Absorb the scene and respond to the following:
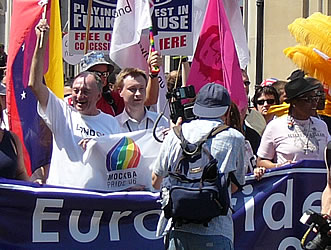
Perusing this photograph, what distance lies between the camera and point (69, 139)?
594 cm

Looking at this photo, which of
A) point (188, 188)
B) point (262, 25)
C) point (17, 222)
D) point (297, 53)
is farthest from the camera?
point (262, 25)

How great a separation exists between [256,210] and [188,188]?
5.35ft

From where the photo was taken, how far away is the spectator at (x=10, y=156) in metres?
5.57

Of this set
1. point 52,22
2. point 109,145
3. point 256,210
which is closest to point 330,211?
point 256,210

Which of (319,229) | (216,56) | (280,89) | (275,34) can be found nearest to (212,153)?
(319,229)

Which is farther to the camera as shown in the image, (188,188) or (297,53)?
(297,53)

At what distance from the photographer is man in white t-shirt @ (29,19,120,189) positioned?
591 cm

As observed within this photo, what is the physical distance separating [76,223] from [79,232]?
7cm

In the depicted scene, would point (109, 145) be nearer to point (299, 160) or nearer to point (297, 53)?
point (299, 160)

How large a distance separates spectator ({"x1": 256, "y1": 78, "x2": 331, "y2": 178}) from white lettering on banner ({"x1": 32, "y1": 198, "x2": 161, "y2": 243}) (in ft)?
3.89

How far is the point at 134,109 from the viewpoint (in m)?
6.46

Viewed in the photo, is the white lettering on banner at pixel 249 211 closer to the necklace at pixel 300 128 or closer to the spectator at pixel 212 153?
the necklace at pixel 300 128

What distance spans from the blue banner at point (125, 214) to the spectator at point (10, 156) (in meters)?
0.08

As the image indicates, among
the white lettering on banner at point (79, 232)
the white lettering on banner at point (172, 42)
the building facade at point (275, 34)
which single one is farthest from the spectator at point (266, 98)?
the building facade at point (275, 34)
